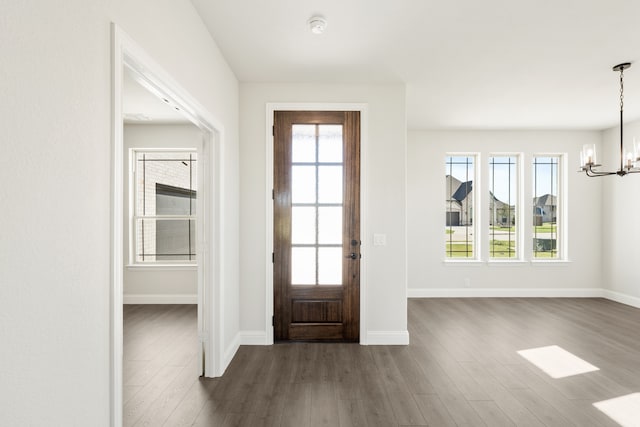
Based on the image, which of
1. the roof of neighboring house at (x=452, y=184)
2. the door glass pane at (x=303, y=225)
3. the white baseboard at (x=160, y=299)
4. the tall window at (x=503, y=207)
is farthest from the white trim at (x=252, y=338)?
the tall window at (x=503, y=207)

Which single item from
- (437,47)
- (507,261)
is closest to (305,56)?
(437,47)

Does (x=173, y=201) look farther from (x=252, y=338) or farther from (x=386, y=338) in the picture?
(x=386, y=338)

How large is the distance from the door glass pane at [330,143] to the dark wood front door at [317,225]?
0.04 feet

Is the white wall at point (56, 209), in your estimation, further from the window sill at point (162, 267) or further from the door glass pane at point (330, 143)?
the window sill at point (162, 267)

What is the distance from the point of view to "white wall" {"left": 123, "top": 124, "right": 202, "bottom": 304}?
521cm

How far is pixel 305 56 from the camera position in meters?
3.02

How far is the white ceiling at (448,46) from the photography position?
7.62 ft

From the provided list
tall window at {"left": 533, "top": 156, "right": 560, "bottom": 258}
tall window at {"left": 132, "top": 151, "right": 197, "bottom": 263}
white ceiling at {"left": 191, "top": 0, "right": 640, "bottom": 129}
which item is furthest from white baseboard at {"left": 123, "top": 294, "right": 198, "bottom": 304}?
tall window at {"left": 533, "top": 156, "right": 560, "bottom": 258}

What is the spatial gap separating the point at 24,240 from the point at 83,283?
31cm

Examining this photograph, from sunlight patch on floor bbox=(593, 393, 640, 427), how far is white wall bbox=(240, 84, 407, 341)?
1.66m

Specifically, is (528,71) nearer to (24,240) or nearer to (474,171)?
(474,171)

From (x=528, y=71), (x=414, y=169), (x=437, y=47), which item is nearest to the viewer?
(x=437, y=47)

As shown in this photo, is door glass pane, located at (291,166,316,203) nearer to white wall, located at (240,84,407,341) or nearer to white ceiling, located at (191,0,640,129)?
white wall, located at (240,84,407,341)

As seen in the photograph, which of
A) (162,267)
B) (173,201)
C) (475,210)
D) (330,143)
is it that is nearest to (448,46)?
(330,143)
